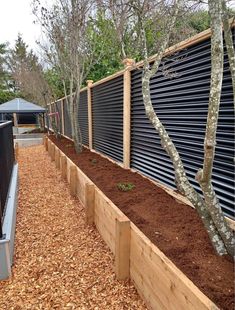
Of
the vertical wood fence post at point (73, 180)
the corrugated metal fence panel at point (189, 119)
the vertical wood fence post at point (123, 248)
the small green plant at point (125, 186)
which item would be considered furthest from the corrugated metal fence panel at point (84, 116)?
the vertical wood fence post at point (123, 248)

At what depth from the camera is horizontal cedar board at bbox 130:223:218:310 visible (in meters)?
1.45

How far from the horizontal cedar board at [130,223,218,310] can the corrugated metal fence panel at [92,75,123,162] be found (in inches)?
127

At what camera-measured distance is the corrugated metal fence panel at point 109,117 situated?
5215 millimetres

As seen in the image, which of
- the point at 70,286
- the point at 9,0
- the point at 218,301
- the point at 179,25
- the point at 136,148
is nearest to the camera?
the point at 218,301

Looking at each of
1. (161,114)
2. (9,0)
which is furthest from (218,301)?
(9,0)

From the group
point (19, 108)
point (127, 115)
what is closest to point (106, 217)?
point (127, 115)

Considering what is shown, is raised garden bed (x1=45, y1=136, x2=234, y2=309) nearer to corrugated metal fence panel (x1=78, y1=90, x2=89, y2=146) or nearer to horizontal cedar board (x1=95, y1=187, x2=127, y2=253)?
horizontal cedar board (x1=95, y1=187, x2=127, y2=253)

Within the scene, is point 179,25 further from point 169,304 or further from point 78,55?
point 78,55

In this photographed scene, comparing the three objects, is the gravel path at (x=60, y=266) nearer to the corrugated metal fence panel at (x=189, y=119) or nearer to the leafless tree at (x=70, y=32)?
the corrugated metal fence panel at (x=189, y=119)

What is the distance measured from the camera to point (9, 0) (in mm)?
5070

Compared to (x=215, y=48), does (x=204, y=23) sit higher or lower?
higher

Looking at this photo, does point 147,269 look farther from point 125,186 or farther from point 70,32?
point 70,32

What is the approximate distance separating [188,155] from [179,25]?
5.83 ft

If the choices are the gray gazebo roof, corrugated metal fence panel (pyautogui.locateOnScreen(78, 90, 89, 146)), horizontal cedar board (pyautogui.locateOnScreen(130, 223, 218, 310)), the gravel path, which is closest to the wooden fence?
horizontal cedar board (pyautogui.locateOnScreen(130, 223, 218, 310))
